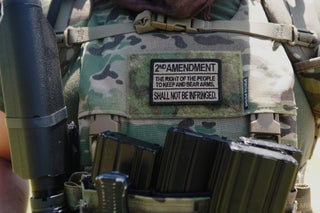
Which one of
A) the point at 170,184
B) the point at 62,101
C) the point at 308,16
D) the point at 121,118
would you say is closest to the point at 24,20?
the point at 62,101

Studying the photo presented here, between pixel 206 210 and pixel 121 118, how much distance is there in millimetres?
453

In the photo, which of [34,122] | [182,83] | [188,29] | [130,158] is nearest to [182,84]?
[182,83]

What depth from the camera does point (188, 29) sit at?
2.13 metres

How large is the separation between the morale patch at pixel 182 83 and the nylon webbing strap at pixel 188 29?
14 centimetres

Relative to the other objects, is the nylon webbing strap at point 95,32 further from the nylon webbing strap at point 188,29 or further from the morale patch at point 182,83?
the morale patch at point 182,83

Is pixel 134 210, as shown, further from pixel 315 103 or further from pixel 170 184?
pixel 315 103

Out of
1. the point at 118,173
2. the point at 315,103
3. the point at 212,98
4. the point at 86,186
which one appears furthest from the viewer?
the point at 315,103

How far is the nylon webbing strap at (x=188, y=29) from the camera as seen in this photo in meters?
2.12

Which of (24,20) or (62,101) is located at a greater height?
(24,20)

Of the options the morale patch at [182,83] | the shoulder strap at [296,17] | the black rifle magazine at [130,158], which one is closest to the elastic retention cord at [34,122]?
the black rifle magazine at [130,158]

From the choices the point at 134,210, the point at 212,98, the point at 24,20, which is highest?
the point at 24,20

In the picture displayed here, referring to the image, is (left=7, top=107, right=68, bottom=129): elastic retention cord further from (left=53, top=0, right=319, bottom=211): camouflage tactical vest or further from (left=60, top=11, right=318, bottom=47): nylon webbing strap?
(left=60, top=11, right=318, bottom=47): nylon webbing strap

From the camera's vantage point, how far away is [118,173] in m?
1.79

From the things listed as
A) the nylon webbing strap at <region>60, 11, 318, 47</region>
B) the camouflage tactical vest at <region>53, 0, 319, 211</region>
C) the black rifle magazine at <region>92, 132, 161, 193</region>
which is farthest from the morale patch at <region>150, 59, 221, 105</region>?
the black rifle magazine at <region>92, 132, 161, 193</region>
